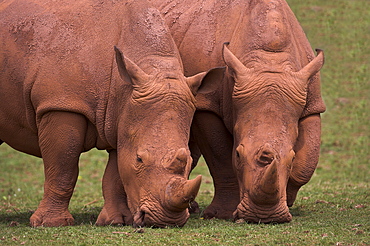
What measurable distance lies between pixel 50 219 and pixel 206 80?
104 inches

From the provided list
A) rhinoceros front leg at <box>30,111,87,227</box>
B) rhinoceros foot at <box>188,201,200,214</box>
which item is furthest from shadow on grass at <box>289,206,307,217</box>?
rhinoceros front leg at <box>30,111,87,227</box>

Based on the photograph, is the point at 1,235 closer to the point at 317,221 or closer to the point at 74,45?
the point at 74,45

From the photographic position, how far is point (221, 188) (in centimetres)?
1084

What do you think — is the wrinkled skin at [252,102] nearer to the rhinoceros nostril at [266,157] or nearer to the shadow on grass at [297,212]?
the rhinoceros nostril at [266,157]

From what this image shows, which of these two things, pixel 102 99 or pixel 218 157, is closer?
pixel 102 99

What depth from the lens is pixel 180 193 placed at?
8.84 m

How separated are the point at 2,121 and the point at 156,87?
2584mm

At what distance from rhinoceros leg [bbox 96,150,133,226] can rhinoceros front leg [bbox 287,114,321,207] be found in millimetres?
2173

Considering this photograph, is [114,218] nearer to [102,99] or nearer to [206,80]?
[102,99]

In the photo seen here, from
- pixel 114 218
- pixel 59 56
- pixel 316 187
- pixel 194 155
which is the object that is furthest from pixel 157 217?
pixel 316 187

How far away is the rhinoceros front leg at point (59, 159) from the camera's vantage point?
32.9ft

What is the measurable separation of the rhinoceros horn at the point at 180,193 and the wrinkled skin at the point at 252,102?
33.8 inches

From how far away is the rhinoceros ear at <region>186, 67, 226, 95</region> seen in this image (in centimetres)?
977

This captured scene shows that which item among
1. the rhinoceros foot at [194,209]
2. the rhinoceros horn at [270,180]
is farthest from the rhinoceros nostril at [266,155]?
the rhinoceros foot at [194,209]
